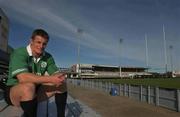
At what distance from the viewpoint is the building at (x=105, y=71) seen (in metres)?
148

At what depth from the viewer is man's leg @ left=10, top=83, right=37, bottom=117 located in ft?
11.8

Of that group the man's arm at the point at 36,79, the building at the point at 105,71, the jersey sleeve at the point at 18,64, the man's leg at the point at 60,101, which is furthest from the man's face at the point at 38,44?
the building at the point at 105,71

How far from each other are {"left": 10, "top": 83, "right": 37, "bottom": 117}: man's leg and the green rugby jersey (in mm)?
179

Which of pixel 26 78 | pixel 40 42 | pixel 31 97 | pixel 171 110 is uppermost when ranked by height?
pixel 40 42

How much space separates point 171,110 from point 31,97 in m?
12.0

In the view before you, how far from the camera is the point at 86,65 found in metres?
154

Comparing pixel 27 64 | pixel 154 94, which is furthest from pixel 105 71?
pixel 27 64

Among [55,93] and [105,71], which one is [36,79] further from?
[105,71]

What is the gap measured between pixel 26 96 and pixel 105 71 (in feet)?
526

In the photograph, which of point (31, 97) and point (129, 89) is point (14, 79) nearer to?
point (31, 97)

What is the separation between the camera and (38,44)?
3.86 m

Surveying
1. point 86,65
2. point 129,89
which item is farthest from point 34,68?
point 86,65

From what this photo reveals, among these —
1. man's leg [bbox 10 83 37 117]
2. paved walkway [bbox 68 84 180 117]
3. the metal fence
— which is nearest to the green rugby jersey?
man's leg [bbox 10 83 37 117]

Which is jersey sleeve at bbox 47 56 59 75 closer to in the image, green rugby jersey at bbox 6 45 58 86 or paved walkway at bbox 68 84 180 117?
green rugby jersey at bbox 6 45 58 86
